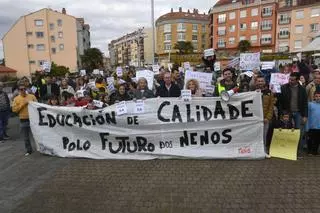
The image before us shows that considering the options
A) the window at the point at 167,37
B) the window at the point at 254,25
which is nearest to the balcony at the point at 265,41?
the window at the point at 254,25

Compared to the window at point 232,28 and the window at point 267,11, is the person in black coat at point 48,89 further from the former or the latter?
the window at point 232,28

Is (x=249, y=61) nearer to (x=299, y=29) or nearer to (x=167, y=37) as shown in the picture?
(x=299, y=29)

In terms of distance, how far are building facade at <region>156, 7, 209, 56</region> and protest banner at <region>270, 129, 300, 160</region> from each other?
90.3m

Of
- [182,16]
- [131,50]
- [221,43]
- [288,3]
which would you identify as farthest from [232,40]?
[131,50]

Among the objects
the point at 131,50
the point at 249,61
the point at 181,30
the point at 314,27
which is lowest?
the point at 249,61

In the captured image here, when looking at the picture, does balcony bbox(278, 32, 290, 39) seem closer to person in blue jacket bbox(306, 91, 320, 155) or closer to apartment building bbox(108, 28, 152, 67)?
apartment building bbox(108, 28, 152, 67)

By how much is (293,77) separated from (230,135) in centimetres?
191

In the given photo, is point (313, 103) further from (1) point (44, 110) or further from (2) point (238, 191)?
(1) point (44, 110)

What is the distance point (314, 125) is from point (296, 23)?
64579mm

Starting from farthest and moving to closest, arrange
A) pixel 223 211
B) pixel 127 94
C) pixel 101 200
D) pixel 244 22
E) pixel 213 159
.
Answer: pixel 244 22 < pixel 127 94 < pixel 213 159 < pixel 101 200 < pixel 223 211

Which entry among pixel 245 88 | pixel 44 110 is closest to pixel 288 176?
pixel 245 88

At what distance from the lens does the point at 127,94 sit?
8.38 m

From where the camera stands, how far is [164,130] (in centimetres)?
697

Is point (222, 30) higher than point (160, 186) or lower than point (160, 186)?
higher
